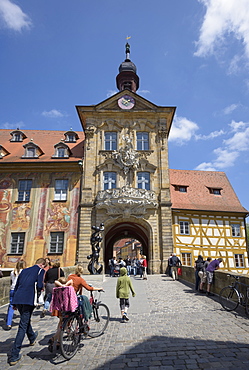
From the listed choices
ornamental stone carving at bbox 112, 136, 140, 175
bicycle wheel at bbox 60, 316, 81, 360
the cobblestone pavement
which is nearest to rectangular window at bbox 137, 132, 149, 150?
ornamental stone carving at bbox 112, 136, 140, 175

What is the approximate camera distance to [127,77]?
101ft

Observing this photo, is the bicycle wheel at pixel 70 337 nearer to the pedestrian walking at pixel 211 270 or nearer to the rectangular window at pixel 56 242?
the pedestrian walking at pixel 211 270

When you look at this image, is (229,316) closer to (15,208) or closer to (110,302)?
(110,302)

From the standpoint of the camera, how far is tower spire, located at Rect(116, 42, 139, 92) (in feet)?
100

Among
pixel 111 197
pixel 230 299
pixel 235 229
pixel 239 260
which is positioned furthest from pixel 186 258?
pixel 230 299

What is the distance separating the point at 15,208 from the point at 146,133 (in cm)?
1272

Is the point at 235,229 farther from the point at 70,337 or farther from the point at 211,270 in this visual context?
the point at 70,337

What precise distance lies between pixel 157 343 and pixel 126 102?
21.9 metres

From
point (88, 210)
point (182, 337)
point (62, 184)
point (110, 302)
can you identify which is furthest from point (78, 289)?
point (62, 184)

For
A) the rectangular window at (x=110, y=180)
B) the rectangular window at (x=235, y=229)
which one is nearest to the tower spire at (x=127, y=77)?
the rectangular window at (x=110, y=180)

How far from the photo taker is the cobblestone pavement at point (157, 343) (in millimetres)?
4352

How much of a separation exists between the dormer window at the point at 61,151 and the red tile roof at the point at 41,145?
1.33 feet

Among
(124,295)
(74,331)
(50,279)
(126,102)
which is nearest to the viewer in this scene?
(74,331)

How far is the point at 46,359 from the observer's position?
455 centimetres
